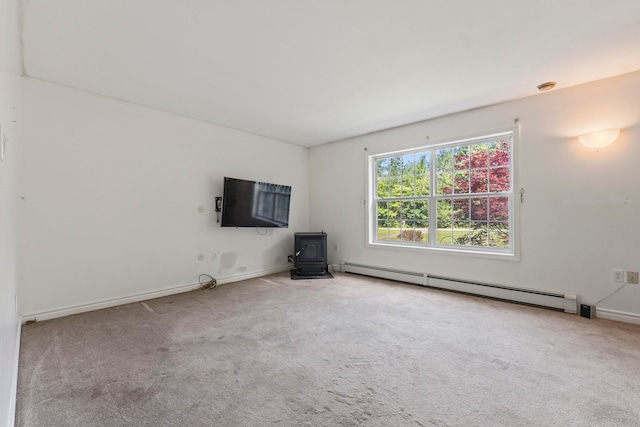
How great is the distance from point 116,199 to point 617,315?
549 cm

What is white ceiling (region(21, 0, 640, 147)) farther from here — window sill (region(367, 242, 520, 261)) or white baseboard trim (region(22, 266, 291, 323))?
white baseboard trim (region(22, 266, 291, 323))

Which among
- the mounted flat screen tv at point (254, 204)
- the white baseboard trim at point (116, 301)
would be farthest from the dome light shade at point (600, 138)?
the white baseboard trim at point (116, 301)

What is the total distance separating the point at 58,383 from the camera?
174 cm

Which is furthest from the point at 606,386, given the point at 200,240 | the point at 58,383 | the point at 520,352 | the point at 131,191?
the point at 131,191

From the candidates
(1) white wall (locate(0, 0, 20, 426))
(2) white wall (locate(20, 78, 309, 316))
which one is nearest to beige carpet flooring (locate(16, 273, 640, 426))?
(1) white wall (locate(0, 0, 20, 426))

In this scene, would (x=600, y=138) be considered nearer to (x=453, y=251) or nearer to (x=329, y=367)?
(x=453, y=251)

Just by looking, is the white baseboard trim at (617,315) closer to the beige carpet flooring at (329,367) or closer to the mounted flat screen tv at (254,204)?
the beige carpet flooring at (329,367)

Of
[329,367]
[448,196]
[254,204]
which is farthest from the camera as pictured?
[254,204]

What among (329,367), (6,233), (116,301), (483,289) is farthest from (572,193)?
(116,301)

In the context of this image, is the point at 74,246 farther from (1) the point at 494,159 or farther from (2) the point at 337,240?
(1) the point at 494,159

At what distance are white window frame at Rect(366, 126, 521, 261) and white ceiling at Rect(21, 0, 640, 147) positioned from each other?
1.60 ft

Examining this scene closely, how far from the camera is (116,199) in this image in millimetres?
3191

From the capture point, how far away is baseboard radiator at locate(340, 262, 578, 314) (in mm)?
2965

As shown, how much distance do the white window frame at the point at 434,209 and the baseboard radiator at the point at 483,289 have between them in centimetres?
37
